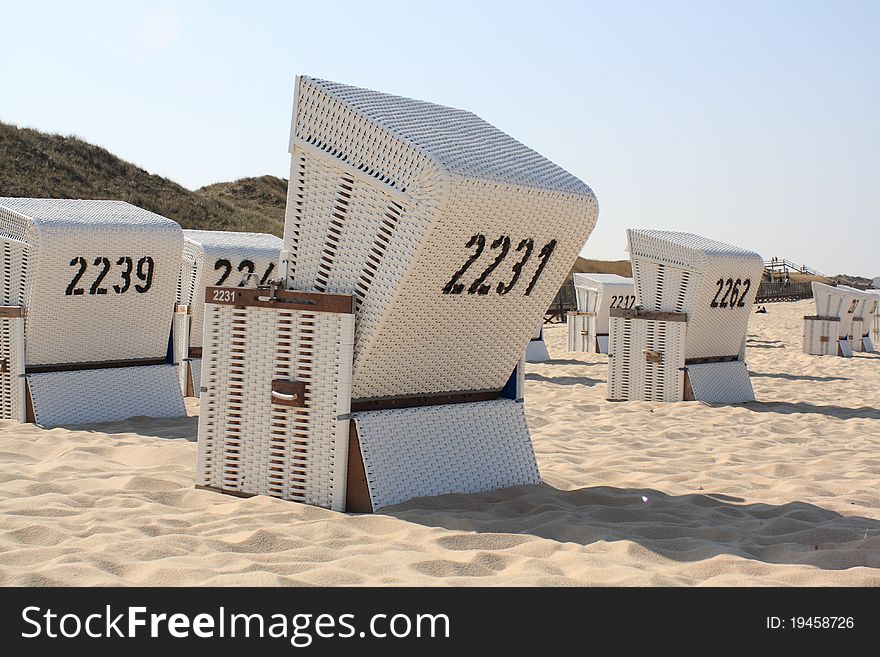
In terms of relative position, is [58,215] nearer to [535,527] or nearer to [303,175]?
[303,175]

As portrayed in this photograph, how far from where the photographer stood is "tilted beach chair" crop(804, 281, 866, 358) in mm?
17031

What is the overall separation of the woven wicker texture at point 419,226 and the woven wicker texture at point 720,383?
492 cm

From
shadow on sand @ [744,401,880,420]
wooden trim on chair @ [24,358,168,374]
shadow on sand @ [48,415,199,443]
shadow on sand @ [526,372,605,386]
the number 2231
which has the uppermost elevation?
the number 2231

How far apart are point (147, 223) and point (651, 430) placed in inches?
170

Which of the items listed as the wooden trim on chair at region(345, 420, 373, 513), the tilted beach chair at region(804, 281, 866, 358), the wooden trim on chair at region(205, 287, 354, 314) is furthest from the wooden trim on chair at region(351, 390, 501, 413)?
the tilted beach chair at region(804, 281, 866, 358)

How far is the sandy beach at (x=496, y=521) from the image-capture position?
350 cm

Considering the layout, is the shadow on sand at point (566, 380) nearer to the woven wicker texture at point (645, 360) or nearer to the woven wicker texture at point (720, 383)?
the woven wicker texture at point (645, 360)

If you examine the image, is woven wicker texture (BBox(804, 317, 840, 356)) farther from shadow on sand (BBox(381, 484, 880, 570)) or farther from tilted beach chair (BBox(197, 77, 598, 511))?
tilted beach chair (BBox(197, 77, 598, 511))

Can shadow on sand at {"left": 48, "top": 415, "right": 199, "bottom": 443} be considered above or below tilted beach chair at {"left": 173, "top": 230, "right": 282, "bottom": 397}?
below

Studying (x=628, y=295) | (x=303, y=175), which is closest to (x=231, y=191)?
(x=628, y=295)

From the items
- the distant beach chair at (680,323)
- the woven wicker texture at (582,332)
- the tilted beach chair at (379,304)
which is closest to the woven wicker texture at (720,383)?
the distant beach chair at (680,323)

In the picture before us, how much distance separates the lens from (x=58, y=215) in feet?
24.8

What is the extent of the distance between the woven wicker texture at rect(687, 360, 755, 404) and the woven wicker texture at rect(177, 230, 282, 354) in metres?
4.37

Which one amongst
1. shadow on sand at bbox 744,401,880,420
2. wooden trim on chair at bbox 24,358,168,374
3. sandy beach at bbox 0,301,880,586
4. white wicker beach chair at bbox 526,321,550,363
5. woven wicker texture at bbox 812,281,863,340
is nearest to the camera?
sandy beach at bbox 0,301,880,586
